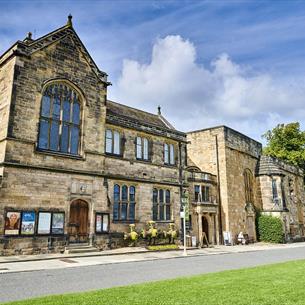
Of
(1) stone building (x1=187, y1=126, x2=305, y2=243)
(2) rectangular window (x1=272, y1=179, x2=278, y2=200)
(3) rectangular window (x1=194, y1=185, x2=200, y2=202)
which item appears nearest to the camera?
(3) rectangular window (x1=194, y1=185, x2=200, y2=202)

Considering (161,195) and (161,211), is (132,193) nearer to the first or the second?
(161,195)

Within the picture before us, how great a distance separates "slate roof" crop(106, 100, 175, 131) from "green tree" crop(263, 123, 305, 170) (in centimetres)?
2318

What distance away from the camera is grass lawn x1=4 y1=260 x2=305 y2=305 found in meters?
7.00

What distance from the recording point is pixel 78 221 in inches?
747

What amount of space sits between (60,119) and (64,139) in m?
1.26

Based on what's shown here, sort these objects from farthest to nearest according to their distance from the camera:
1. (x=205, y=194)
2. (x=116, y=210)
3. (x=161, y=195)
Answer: (x=205, y=194) < (x=161, y=195) < (x=116, y=210)

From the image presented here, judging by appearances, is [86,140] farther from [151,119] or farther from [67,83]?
[151,119]

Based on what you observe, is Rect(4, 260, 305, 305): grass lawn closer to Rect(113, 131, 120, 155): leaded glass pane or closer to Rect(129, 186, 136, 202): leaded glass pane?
Rect(129, 186, 136, 202): leaded glass pane

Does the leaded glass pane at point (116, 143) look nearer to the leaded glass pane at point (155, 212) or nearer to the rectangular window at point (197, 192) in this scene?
the leaded glass pane at point (155, 212)

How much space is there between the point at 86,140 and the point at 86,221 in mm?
5101

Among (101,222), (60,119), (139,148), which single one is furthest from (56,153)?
(139,148)

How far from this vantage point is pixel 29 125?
57.9 ft

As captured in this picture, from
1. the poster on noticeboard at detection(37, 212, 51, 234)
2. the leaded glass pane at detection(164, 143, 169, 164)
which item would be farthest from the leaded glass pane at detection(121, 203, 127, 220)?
the leaded glass pane at detection(164, 143, 169, 164)

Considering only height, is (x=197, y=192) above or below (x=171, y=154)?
below
